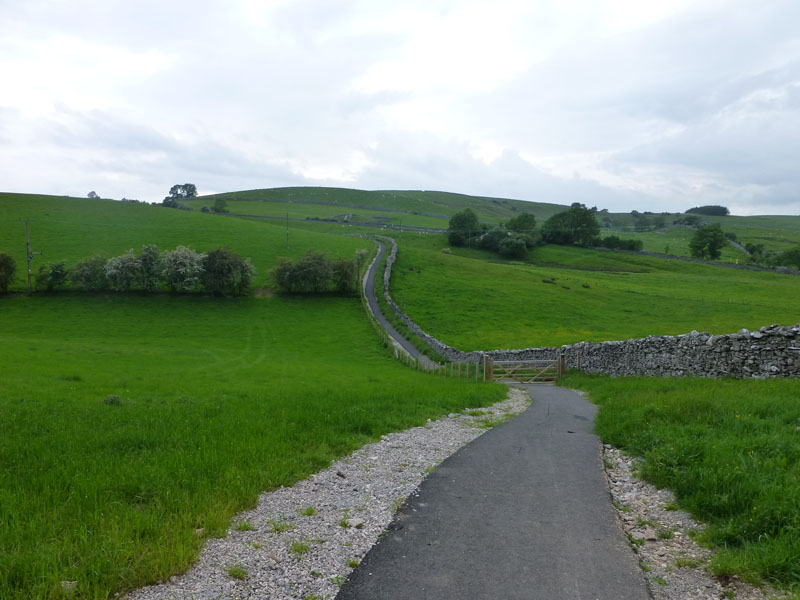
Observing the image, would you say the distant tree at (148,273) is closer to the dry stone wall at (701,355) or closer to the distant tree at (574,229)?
the dry stone wall at (701,355)

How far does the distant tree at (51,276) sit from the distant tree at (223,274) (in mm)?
18085

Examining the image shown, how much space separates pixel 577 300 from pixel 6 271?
257 ft

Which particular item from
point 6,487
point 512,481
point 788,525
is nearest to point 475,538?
point 512,481

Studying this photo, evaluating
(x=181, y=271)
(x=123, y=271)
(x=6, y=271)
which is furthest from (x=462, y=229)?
(x=6, y=271)

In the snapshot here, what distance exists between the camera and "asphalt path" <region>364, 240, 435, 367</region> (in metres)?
44.3

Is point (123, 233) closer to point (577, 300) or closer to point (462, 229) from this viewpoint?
point (577, 300)

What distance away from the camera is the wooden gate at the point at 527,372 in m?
30.2

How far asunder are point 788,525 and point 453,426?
8.67 meters

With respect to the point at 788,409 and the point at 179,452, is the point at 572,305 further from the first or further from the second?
the point at 179,452

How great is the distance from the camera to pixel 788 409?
33.4 ft

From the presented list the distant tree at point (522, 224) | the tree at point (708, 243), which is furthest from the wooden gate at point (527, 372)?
the distant tree at point (522, 224)

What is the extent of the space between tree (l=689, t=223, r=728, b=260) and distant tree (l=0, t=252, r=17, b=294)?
14432 centimetres

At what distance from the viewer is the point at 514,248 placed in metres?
122

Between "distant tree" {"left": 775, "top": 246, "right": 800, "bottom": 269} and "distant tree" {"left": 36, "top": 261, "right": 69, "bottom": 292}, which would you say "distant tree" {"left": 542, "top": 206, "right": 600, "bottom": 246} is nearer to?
"distant tree" {"left": 775, "top": 246, "right": 800, "bottom": 269}
